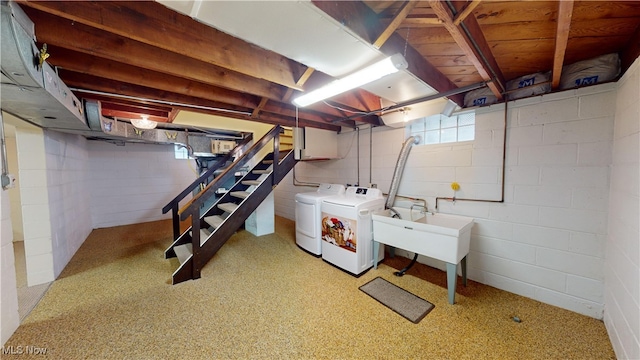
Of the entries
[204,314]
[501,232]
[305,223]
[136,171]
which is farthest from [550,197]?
[136,171]

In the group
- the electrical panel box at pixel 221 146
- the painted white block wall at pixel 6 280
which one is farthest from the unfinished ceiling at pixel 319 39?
the electrical panel box at pixel 221 146

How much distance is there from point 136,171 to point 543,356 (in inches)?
263

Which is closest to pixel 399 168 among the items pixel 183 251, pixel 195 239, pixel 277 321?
pixel 277 321

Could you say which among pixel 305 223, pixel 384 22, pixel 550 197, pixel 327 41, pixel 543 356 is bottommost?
pixel 543 356

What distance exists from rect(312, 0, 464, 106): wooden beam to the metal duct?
1.19 m

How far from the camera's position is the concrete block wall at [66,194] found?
250 centimetres

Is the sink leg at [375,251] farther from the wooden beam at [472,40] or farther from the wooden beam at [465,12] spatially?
the wooden beam at [465,12]

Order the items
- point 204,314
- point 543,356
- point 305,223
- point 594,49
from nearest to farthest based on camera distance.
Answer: point 543,356
point 594,49
point 204,314
point 305,223

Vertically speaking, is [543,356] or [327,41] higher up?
[327,41]

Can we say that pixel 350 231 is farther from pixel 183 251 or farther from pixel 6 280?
pixel 6 280

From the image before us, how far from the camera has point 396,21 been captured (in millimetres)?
1083

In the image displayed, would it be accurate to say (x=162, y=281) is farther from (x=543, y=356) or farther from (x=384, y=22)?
Answer: (x=543, y=356)

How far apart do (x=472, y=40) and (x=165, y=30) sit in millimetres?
1836

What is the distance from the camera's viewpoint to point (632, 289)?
1322 millimetres
